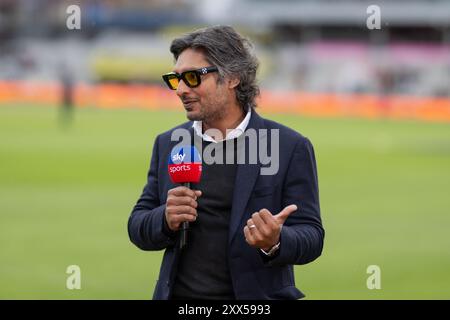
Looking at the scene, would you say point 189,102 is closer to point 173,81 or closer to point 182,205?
point 173,81

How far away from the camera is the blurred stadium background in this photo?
11.2 meters

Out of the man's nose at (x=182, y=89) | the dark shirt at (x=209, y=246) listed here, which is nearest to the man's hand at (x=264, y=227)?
the dark shirt at (x=209, y=246)

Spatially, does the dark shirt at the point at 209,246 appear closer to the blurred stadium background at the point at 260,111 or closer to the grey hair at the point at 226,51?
the grey hair at the point at 226,51

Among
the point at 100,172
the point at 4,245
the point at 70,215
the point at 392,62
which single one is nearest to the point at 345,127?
the point at 100,172

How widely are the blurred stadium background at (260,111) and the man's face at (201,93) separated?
5076mm

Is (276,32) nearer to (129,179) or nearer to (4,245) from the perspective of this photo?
(129,179)

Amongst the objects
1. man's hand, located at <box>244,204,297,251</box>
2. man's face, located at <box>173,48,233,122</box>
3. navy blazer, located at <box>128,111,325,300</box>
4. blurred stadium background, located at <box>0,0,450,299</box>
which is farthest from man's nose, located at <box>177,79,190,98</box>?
blurred stadium background, located at <box>0,0,450,299</box>

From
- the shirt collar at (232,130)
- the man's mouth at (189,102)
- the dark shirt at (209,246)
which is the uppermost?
the man's mouth at (189,102)

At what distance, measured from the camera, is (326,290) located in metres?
9.90

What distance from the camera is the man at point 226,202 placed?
4488mm

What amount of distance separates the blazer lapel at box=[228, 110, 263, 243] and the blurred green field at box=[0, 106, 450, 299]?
5202 mm

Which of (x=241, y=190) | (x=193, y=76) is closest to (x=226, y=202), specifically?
(x=241, y=190)

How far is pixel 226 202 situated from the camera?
4.58 m

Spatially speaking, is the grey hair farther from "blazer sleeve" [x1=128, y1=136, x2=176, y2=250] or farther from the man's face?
"blazer sleeve" [x1=128, y1=136, x2=176, y2=250]
